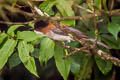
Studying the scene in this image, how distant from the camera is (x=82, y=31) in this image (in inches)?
122

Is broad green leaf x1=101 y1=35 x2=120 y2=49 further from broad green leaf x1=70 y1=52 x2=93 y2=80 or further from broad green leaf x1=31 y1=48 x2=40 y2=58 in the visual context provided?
broad green leaf x1=31 y1=48 x2=40 y2=58

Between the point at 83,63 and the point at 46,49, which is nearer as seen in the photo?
the point at 46,49

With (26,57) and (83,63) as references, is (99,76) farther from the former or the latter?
(26,57)

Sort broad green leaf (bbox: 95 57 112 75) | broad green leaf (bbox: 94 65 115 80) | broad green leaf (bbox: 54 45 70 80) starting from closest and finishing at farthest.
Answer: broad green leaf (bbox: 54 45 70 80) < broad green leaf (bbox: 95 57 112 75) < broad green leaf (bbox: 94 65 115 80)

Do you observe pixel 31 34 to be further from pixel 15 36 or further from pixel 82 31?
pixel 82 31

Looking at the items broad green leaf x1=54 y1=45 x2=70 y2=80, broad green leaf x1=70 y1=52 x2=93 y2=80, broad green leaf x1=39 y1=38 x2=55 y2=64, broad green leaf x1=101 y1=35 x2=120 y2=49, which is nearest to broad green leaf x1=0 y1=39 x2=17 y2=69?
broad green leaf x1=39 y1=38 x2=55 y2=64

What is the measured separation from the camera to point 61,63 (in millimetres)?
2182

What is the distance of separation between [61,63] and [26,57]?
0.94 ft

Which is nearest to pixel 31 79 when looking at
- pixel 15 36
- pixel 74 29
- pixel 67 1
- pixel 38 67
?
pixel 38 67

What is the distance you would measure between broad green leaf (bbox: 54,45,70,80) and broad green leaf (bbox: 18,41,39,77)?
20cm

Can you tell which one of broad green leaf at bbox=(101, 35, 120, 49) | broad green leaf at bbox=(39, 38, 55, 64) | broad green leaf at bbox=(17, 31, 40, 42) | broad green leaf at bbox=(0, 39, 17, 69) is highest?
broad green leaf at bbox=(17, 31, 40, 42)

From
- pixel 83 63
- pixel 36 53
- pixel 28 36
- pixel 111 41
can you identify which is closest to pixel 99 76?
pixel 83 63

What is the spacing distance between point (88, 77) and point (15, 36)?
129 centimetres

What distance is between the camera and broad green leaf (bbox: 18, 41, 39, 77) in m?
2.06
